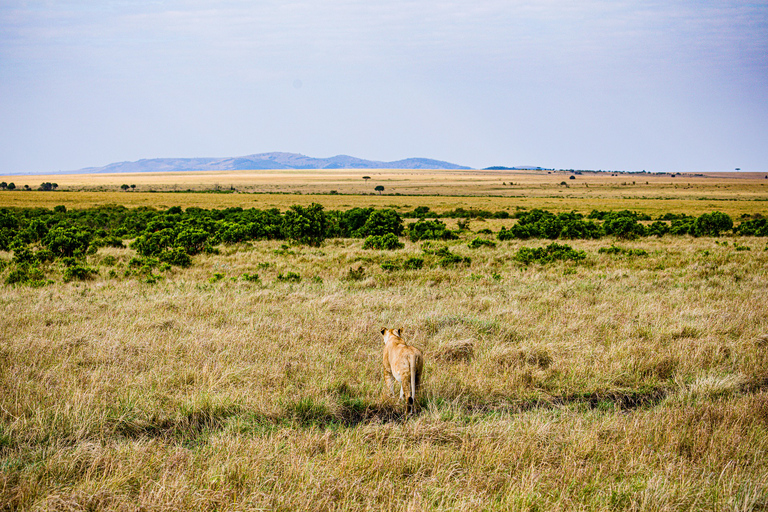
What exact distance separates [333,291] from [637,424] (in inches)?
332

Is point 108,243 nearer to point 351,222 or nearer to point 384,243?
point 384,243

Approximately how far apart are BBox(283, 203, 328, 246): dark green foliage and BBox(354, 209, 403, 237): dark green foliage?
12.2ft

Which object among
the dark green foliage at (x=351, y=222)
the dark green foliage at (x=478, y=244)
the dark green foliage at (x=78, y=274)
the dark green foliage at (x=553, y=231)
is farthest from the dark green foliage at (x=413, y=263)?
the dark green foliage at (x=351, y=222)

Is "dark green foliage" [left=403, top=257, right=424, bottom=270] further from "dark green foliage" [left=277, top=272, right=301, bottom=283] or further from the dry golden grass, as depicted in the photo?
the dry golden grass

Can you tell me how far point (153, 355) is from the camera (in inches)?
249

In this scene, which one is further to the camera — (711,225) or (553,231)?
(711,225)

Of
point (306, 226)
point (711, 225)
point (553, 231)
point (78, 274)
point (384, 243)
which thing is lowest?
point (78, 274)

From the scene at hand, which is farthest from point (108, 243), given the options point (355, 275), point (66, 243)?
point (355, 275)

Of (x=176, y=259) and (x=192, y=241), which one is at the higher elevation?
(x=192, y=241)

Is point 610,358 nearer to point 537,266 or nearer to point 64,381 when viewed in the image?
point 64,381

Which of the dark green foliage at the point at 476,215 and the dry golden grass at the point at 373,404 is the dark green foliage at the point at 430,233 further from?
the dark green foliage at the point at 476,215

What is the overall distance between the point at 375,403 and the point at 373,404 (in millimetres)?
26

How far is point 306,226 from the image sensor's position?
2528 cm

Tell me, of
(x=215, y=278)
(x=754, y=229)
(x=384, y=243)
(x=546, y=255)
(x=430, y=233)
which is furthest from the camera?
A: (x=754, y=229)
